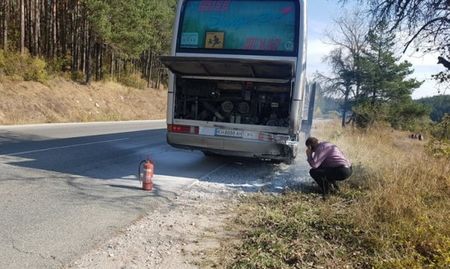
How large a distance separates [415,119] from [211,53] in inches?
1334

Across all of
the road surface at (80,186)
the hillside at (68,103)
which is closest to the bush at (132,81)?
the hillside at (68,103)

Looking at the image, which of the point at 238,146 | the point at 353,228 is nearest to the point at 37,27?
the point at 238,146

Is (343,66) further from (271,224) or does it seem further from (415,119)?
(271,224)

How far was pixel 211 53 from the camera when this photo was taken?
8.81 meters

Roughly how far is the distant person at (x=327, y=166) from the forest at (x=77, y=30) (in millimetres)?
21779

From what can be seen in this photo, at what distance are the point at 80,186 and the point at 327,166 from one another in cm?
427

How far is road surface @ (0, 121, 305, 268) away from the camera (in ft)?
14.3

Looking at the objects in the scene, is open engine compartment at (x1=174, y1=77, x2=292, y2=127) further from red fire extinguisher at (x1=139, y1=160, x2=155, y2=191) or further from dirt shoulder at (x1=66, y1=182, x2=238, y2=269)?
dirt shoulder at (x1=66, y1=182, x2=238, y2=269)

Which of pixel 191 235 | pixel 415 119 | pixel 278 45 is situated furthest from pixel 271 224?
pixel 415 119

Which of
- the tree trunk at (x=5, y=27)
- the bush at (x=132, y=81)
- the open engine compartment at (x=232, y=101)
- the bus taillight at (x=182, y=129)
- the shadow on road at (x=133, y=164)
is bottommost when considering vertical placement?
the shadow on road at (x=133, y=164)

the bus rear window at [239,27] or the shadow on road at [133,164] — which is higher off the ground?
the bus rear window at [239,27]

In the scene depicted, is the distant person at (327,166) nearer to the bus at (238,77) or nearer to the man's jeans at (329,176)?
the man's jeans at (329,176)

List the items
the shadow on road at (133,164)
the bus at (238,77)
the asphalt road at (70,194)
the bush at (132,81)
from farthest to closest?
the bush at (132,81) < the bus at (238,77) < the shadow on road at (133,164) < the asphalt road at (70,194)

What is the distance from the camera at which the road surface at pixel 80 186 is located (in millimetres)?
4363
